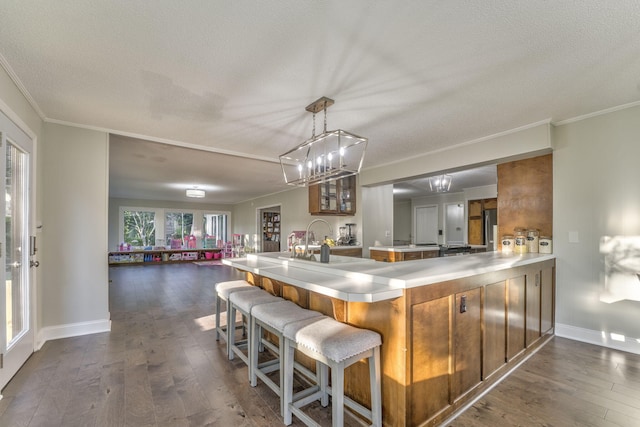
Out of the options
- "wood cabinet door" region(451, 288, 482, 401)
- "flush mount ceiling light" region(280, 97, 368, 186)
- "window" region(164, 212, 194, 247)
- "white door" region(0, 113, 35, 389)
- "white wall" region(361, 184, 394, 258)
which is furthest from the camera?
"window" region(164, 212, 194, 247)

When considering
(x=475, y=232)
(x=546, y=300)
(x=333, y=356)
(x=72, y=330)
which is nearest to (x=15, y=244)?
(x=72, y=330)

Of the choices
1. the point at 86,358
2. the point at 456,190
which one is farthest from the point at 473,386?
the point at 456,190

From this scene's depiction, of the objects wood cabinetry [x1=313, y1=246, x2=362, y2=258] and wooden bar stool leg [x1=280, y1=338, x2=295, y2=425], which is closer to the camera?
wooden bar stool leg [x1=280, y1=338, x2=295, y2=425]

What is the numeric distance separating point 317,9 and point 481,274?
2.02 m

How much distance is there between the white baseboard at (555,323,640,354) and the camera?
8.94 feet

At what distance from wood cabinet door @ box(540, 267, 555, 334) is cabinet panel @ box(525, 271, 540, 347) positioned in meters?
0.11

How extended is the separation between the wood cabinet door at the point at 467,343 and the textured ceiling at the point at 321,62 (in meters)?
1.66

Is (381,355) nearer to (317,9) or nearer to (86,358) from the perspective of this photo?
(317,9)

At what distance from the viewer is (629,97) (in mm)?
2600

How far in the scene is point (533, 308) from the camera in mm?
2787

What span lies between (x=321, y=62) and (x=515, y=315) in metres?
2.64

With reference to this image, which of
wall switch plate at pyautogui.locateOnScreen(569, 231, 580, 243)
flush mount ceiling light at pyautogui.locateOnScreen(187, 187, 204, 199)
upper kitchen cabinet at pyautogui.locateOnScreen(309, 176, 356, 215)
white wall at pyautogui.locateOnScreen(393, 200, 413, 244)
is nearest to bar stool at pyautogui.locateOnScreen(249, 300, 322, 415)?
wall switch plate at pyautogui.locateOnScreen(569, 231, 580, 243)

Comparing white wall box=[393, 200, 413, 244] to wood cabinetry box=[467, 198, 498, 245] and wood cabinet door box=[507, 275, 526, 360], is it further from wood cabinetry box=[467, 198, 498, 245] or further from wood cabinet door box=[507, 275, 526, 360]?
wood cabinet door box=[507, 275, 526, 360]

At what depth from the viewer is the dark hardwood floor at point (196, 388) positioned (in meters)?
1.81
